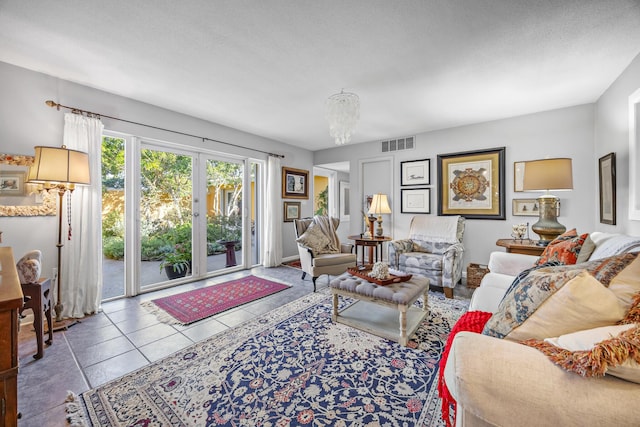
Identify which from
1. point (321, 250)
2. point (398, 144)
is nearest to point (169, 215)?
point (321, 250)

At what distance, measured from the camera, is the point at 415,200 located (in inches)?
179

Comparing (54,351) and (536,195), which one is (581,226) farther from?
(54,351)

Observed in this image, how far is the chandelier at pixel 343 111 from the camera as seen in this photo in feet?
8.59

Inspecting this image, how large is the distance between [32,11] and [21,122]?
4.09 ft

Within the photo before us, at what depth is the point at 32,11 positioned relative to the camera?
5.62ft

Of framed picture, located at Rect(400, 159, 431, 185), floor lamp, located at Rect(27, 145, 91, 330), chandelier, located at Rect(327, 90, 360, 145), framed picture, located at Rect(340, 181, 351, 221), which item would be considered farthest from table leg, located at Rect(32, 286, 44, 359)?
framed picture, located at Rect(340, 181, 351, 221)

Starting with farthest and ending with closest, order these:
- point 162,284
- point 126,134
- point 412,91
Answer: point 162,284 < point 126,134 < point 412,91

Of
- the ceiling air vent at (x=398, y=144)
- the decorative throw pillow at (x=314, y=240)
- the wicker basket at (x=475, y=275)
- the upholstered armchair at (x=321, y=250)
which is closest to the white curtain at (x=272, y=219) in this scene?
the upholstered armchair at (x=321, y=250)

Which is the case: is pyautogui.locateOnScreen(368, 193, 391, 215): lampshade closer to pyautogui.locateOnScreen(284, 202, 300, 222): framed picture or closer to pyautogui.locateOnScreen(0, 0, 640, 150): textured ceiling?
pyautogui.locateOnScreen(0, 0, 640, 150): textured ceiling

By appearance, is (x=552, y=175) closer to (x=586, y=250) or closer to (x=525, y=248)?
(x=525, y=248)

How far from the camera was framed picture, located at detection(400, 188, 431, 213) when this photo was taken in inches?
174

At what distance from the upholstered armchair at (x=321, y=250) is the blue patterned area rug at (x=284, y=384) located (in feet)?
4.02

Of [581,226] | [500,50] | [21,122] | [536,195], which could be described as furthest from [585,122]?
[21,122]

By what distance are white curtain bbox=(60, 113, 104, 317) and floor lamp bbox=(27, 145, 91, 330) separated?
0.38 feet
